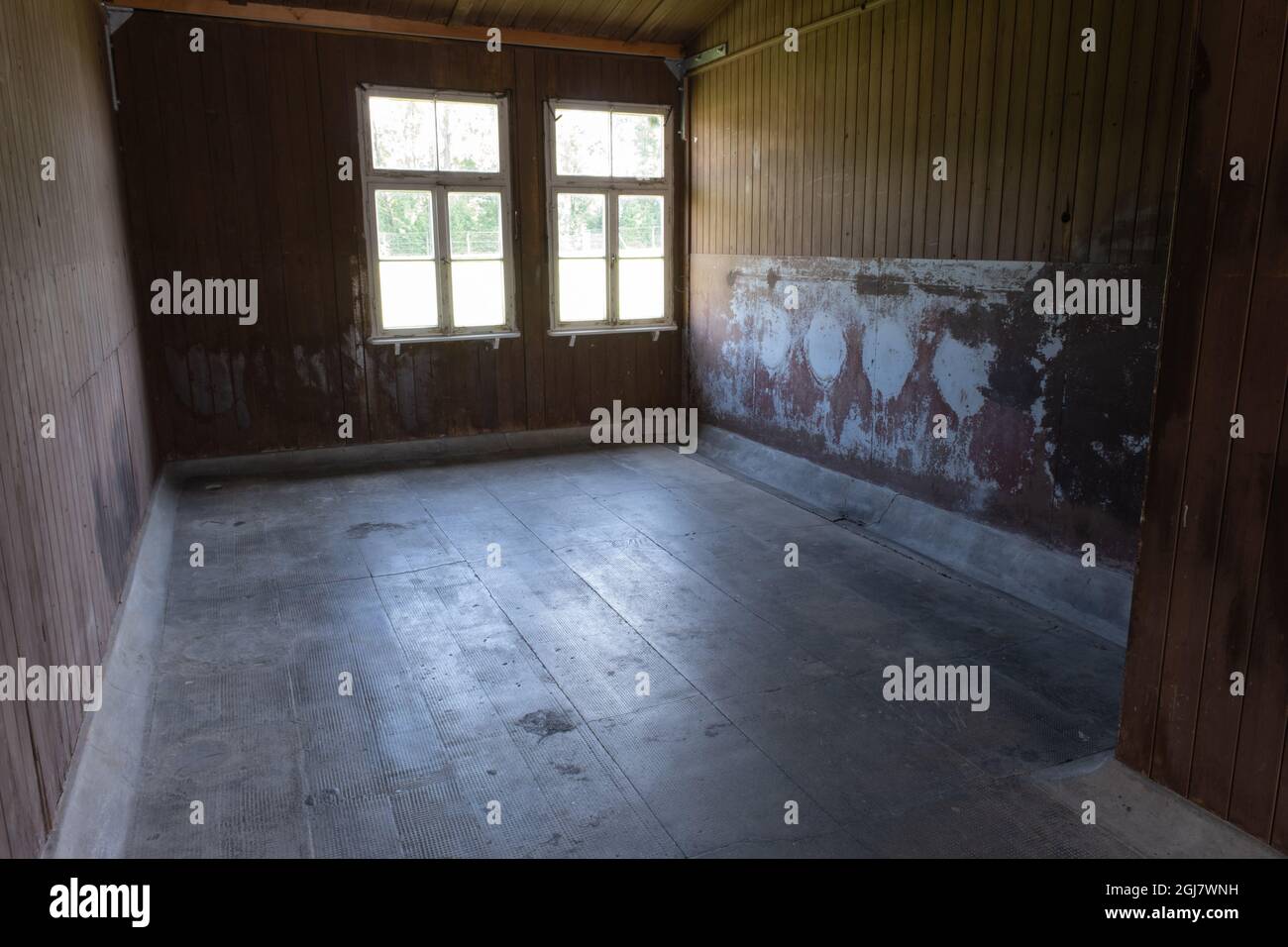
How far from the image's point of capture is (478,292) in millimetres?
7355

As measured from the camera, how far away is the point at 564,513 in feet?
19.4

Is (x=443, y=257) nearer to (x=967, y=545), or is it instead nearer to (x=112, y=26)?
(x=112, y=26)

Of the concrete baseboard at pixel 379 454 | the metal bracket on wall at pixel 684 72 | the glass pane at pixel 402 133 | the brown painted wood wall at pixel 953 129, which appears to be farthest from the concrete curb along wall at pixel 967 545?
the glass pane at pixel 402 133

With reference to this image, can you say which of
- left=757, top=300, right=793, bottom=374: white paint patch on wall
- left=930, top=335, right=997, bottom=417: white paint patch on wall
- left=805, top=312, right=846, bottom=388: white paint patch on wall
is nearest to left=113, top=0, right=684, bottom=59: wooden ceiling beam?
left=757, top=300, right=793, bottom=374: white paint patch on wall

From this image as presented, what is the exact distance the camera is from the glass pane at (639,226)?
7.73m

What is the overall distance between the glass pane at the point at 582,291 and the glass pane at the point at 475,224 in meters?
0.63

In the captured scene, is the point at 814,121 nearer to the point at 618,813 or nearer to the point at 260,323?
the point at 260,323

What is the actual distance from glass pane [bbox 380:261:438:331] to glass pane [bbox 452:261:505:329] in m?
0.18

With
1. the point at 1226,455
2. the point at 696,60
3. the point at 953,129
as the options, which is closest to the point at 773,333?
the point at 953,129

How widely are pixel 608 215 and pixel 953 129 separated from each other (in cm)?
344

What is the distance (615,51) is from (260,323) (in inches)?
143

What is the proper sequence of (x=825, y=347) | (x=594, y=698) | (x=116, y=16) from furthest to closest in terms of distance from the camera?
(x=825, y=347)
(x=116, y=16)
(x=594, y=698)

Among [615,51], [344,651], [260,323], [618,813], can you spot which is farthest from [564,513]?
[615,51]

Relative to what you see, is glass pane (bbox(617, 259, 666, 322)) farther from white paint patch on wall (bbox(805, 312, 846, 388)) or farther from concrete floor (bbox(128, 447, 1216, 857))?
concrete floor (bbox(128, 447, 1216, 857))
